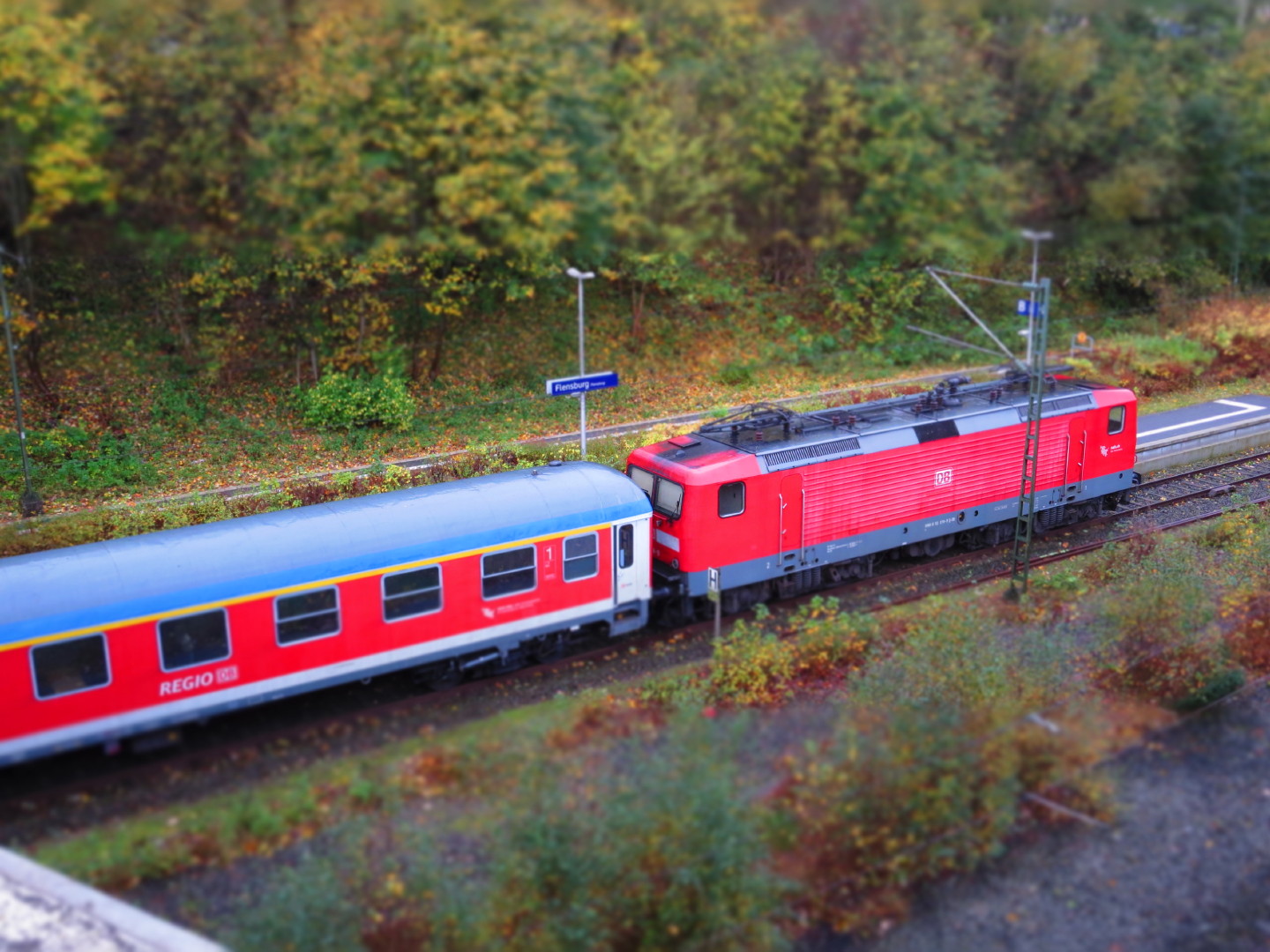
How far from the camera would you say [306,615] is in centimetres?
1534

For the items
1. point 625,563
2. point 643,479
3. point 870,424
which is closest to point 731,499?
point 643,479

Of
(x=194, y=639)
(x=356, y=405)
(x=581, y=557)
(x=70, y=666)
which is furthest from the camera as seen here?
(x=356, y=405)

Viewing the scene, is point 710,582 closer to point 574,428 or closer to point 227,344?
point 574,428

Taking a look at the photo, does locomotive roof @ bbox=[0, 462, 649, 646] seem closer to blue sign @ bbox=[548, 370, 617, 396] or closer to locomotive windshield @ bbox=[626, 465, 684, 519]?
locomotive windshield @ bbox=[626, 465, 684, 519]

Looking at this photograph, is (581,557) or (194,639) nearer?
(194,639)

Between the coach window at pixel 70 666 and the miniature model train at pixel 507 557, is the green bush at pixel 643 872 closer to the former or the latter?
the miniature model train at pixel 507 557

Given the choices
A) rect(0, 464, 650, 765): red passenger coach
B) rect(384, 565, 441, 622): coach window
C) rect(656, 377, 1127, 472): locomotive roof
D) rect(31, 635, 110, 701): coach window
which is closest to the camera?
rect(31, 635, 110, 701): coach window

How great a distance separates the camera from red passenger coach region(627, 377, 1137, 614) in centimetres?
1847

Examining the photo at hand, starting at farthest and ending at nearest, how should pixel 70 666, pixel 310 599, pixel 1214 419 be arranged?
pixel 1214 419 < pixel 310 599 < pixel 70 666

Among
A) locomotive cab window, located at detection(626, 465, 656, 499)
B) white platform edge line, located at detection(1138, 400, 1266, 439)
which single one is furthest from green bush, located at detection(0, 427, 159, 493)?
white platform edge line, located at detection(1138, 400, 1266, 439)

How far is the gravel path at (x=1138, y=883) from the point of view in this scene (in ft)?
37.5

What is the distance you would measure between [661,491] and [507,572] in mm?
3363

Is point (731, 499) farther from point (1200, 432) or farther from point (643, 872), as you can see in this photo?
point (1200, 432)

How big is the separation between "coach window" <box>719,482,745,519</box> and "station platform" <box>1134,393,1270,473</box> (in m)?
12.7
